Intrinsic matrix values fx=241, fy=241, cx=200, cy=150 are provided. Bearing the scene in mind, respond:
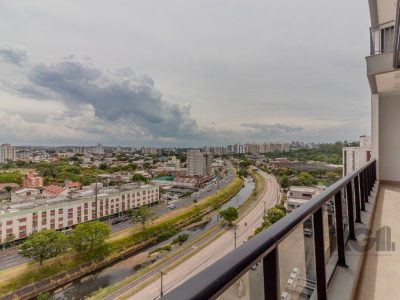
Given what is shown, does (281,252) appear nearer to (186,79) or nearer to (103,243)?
(103,243)

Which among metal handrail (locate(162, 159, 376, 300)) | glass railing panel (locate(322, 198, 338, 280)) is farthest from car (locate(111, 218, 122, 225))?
metal handrail (locate(162, 159, 376, 300))

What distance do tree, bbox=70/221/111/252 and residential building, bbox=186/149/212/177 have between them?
95.6 feet

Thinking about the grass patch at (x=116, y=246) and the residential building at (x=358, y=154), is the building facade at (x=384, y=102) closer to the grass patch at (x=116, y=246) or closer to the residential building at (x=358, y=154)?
the residential building at (x=358, y=154)

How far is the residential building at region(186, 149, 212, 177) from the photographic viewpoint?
44.7m

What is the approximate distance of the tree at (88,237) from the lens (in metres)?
15.3

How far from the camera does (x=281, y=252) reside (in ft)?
1.99

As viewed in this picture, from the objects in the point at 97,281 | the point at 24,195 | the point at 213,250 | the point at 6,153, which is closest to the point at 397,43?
the point at 213,250

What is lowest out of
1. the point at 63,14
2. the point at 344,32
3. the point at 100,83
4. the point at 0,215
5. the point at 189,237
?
the point at 189,237

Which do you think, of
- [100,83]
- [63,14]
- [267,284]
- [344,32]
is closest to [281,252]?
[267,284]

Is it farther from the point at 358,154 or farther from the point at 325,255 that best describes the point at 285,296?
the point at 358,154

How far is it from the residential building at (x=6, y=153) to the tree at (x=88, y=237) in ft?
151

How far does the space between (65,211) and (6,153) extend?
43.8m

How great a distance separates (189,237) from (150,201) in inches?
359

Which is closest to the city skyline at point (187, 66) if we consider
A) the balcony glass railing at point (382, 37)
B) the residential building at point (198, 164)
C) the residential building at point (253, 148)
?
the balcony glass railing at point (382, 37)
